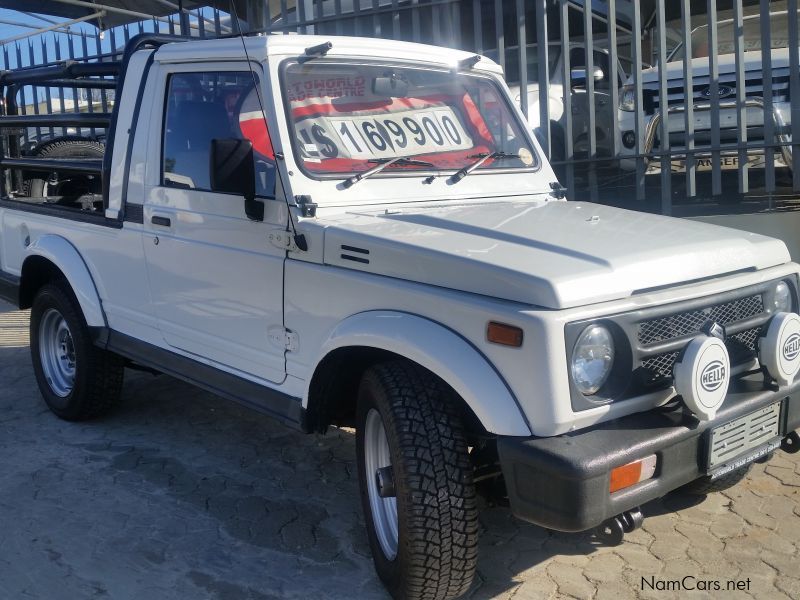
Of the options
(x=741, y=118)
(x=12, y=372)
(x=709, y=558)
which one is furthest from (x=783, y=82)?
(x=12, y=372)

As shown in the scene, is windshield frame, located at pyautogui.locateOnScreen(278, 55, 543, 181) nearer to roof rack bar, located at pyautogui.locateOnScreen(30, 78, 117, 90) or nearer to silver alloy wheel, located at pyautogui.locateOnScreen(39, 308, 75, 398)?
roof rack bar, located at pyautogui.locateOnScreen(30, 78, 117, 90)

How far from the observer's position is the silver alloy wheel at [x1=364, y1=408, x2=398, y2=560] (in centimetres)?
309

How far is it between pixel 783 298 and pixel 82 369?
3589 millimetres

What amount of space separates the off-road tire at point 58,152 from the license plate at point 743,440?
443cm

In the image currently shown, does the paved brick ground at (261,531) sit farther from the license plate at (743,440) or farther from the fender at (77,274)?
the fender at (77,274)

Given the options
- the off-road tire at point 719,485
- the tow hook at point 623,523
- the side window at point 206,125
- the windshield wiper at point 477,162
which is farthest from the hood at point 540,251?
the off-road tire at point 719,485

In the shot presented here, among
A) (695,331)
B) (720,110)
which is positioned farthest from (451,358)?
(720,110)

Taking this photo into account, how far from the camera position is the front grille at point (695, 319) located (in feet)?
8.80

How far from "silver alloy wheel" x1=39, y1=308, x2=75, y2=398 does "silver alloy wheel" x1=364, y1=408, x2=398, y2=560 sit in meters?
2.66

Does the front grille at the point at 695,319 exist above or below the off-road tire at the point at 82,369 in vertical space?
above

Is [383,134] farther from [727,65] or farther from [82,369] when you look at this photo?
[727,65]

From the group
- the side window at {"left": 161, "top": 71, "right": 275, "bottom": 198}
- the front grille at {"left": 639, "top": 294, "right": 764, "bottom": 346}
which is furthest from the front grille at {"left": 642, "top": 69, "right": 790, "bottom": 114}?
the side window at {"left": 161, "top": 71, "right": 275, "bottom": 198}

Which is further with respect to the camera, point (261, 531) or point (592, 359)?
point (261, 531)

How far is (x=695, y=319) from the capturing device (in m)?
2.80
